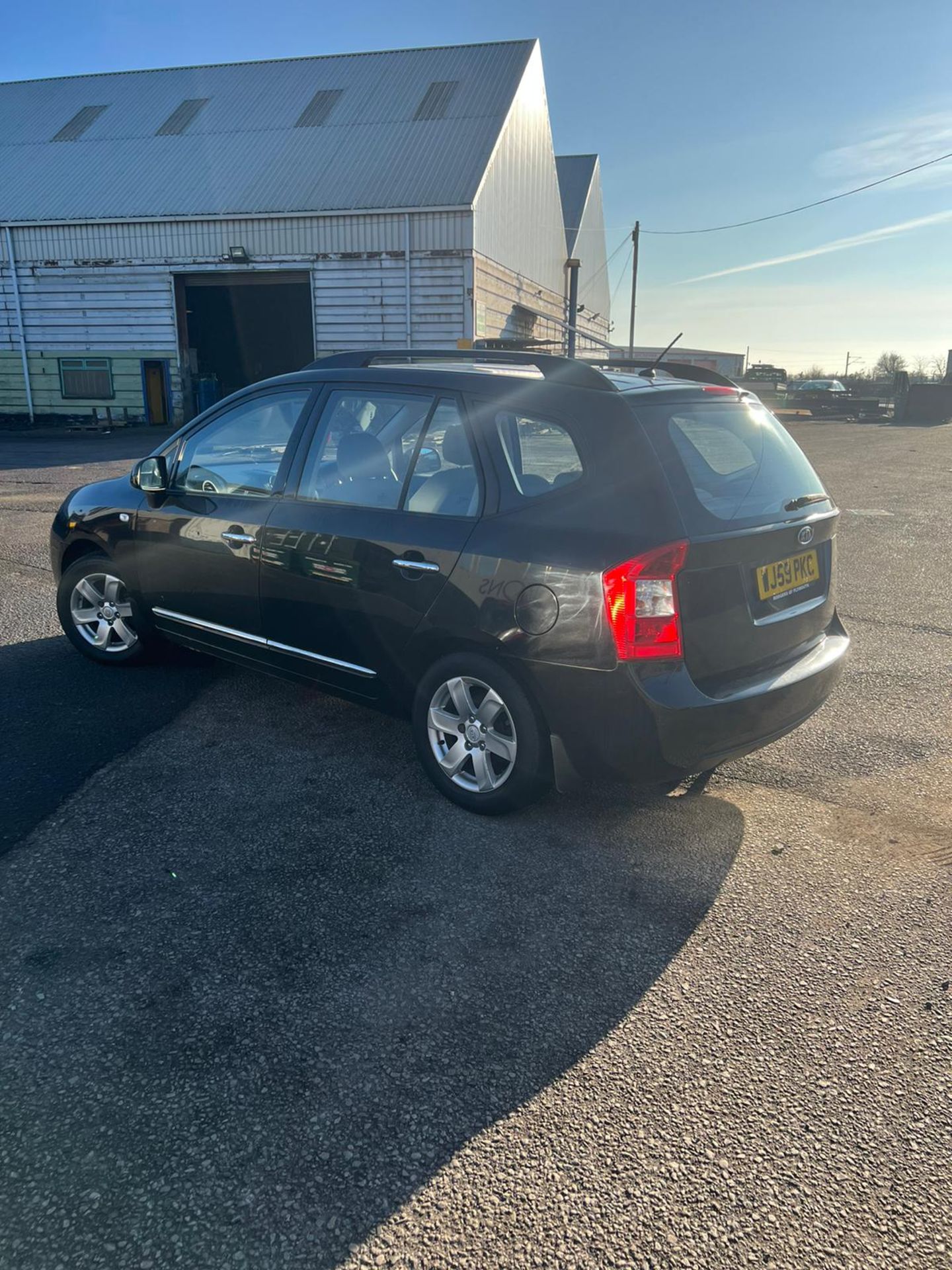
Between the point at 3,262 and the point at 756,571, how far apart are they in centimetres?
2671

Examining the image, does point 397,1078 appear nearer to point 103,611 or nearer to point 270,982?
point 270,982

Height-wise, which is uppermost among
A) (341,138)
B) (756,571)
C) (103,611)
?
(341,138)

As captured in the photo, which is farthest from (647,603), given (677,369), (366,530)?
(677,369)

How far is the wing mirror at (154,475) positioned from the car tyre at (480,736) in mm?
2008

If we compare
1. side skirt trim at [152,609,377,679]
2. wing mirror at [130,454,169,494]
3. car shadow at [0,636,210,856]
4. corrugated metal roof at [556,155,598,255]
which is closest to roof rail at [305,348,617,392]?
wing mirror at [130,454,169,494]

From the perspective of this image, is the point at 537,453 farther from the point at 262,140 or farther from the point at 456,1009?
the point at 262,140

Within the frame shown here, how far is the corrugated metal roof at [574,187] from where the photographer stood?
1425 inches

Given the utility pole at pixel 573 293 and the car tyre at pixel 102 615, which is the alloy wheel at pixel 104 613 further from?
the utility pole at pixel 573 293

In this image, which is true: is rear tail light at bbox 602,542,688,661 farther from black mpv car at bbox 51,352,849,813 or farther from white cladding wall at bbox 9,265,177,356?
white cladding wall at bbox 9,265,177,356

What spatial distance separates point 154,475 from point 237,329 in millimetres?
26183

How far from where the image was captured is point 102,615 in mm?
5199

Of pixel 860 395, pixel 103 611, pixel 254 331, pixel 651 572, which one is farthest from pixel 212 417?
pixel 860 395

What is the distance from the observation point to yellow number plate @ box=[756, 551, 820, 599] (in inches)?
132

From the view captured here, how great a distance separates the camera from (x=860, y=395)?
46438mm
